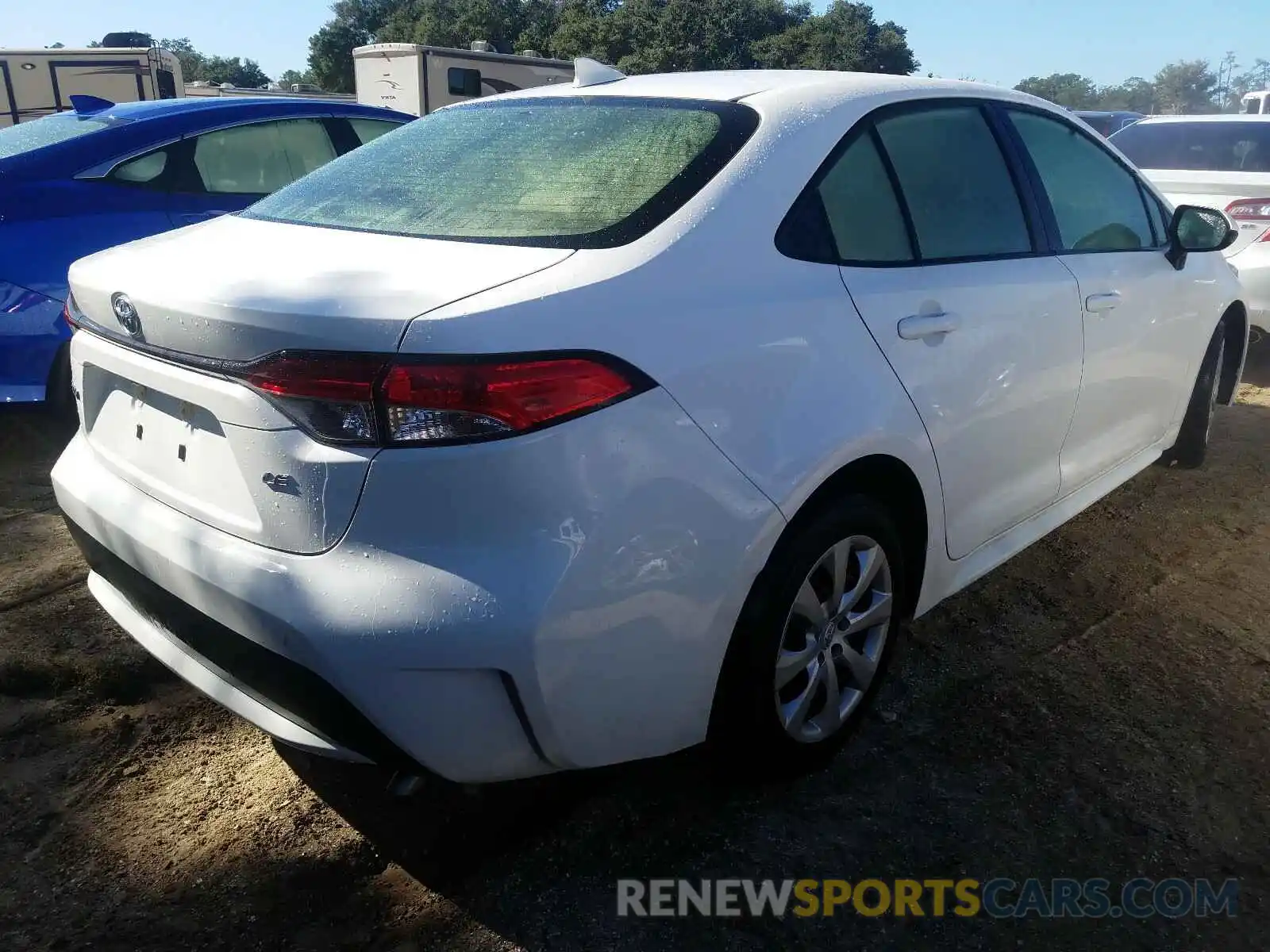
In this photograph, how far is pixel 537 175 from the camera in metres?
2.24

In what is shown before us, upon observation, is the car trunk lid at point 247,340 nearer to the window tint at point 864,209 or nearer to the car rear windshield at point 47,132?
the window tint at point 864,209

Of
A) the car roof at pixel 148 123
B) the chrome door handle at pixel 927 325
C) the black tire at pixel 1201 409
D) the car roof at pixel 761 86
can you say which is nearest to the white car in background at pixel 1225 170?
the black tire at pixel 1201 409

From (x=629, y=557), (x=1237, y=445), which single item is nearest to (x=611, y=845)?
(x=629, y=557)

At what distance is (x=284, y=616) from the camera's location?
1.73 meters

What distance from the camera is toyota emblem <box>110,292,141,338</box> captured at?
1.98 m

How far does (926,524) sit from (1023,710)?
2.10ft

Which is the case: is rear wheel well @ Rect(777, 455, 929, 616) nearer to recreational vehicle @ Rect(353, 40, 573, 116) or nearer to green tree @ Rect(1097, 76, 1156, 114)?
recreational vehicle @ Rect(353, 40, 573, 116)

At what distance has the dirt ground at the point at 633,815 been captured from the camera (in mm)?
1988

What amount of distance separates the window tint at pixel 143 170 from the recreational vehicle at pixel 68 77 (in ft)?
34.7

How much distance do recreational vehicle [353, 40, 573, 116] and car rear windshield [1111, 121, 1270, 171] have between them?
1113 centimetres

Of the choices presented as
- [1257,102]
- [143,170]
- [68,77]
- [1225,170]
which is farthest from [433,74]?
[1257,102]

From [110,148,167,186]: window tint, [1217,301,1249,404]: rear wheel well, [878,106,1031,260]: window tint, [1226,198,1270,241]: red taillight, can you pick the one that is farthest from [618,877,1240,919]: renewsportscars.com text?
[1226,198,1270,241]: red taillight

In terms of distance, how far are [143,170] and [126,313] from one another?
3002 mm

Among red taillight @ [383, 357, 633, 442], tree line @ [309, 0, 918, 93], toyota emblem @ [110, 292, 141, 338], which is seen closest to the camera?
red taillight @ [383, 357, 633, 442]
